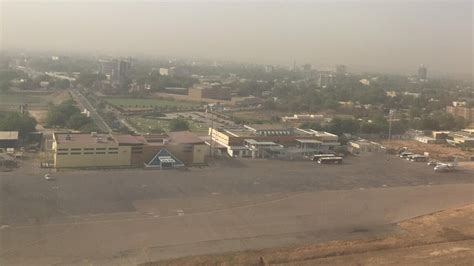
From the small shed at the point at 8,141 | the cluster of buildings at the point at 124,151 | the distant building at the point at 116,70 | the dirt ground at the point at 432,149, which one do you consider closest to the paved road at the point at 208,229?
the cluster of buildings at the point at 124,151

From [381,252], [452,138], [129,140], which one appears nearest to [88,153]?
[129,140]

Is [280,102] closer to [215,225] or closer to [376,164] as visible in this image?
[376,164]

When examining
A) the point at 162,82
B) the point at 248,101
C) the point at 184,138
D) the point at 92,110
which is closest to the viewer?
the point at 184,138

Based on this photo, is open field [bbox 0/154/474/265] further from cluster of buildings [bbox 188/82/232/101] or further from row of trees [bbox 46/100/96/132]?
cluster of buildings [bbox 188/82/232/101]

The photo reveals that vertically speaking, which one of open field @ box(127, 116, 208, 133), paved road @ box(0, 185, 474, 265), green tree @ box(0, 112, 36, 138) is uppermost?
green tree @ box(0, 112, 36, 138)

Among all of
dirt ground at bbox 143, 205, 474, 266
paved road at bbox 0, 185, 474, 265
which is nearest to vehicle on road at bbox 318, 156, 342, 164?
paved road at bbox 0, 185, 474, 265

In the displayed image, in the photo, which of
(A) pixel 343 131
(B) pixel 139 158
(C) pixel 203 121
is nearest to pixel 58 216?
(B) pixel 139 158

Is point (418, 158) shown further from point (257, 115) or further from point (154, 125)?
point (257, 115)
